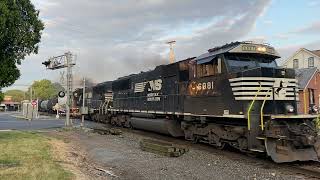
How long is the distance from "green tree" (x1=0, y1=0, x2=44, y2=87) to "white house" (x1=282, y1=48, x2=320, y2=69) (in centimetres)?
5889

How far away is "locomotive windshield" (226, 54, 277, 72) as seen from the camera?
14.9 m

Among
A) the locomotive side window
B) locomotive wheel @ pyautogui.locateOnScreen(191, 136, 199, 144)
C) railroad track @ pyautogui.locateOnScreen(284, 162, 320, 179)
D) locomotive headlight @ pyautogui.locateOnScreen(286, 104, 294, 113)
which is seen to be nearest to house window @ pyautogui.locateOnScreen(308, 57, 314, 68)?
locomotive wheel @ pyautogui.locateOnScreen(191, 136, 199, 144)

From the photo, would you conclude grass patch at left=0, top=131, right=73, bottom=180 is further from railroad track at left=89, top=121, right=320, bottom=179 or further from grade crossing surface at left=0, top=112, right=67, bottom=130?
grade crossing surface at left=0, top=112, right=67, bottom=130

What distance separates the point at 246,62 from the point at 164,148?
14.6ft

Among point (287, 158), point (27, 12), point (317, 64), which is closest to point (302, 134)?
point (287, 158)

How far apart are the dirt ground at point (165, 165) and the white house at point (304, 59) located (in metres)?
59.1

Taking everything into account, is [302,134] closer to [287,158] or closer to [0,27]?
[287,158]

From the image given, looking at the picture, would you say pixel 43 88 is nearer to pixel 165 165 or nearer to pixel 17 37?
pixel 17 37

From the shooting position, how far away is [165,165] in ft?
42.8

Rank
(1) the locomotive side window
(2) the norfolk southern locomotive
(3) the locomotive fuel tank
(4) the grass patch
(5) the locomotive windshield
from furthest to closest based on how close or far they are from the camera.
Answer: (3) the locomotive fuel tank < (1) the locomotive side window < (5) the locomotive windshield < (2) the norfolk southern locomotive < (4) the grass patch

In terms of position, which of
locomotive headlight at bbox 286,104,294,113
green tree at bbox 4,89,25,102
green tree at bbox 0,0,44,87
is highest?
green tree at bbox 4,89,25,102

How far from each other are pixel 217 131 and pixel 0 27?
9.66 m

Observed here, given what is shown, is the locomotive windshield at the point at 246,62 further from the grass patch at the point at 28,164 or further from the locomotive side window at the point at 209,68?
the grass patch at the point at 28,164

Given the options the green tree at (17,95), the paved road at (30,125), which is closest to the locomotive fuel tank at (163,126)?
the paved road at (30,125)
